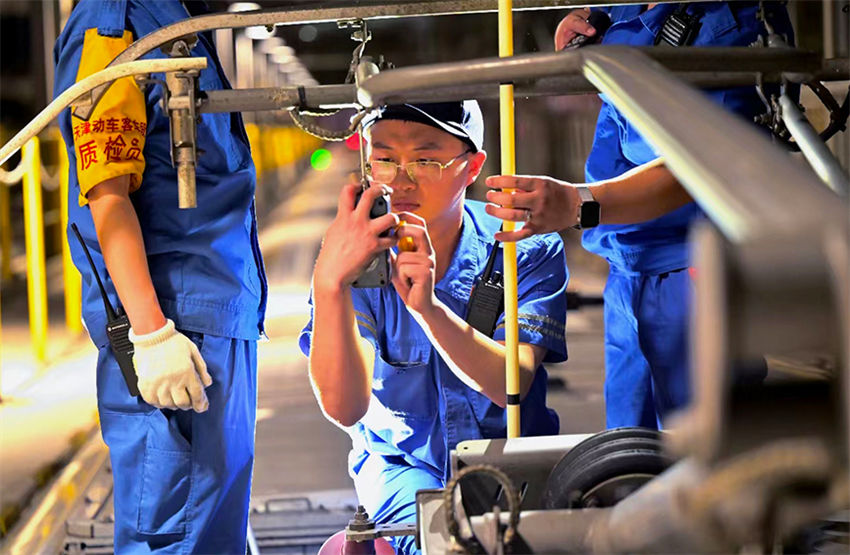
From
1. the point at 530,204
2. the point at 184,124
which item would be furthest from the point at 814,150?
the point at 184,124

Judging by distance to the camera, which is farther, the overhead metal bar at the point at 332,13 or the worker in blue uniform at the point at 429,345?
the worker in blue uniform at the point at 429,345

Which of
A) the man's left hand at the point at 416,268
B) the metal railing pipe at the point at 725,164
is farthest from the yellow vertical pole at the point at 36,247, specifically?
the metal railing pipe at the point at 725,164

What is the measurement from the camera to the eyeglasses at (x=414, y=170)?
7.45ft

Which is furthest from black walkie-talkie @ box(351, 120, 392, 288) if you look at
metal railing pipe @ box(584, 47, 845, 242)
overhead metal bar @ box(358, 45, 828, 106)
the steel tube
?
metal railing pipe @ box(584, 47, 845, 242)

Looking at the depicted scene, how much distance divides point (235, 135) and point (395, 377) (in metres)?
0.66

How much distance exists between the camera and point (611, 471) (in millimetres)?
1411

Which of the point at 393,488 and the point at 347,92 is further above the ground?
the point at 347,92

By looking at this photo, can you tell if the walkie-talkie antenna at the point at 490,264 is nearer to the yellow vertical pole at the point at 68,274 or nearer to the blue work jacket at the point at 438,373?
the blue work jacket at the point at 438,373

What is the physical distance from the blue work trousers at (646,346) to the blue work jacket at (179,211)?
0.85 m

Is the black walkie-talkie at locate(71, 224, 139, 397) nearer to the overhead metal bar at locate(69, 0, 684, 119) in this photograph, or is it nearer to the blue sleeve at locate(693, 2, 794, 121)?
the overhead metal bar at locate(69, 0, 684, 119)

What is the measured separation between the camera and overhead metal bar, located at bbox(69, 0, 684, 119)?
6.59ft

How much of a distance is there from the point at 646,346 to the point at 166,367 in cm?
108

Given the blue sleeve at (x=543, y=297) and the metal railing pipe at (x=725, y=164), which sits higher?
the metal railing pipe at (x=725, y=164)

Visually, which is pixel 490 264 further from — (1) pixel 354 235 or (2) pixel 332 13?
(2) pixel 332 13
